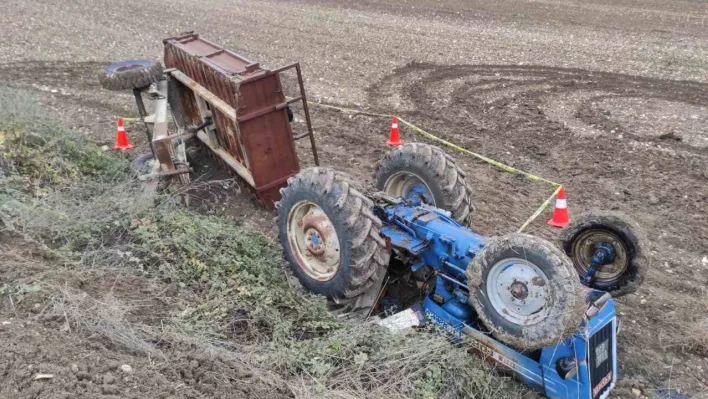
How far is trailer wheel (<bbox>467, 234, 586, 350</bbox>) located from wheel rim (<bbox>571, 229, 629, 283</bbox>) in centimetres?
125

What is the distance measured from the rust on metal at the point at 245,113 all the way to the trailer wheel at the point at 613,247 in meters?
3.04

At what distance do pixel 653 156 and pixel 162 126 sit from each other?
684 centimetres

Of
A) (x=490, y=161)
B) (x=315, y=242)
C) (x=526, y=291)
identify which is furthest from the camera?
(x=490, y=161)

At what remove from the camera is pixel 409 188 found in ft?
18.8

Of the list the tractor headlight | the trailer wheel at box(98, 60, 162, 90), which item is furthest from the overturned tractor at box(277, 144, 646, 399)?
the trailer wheel at box(98, 60, 162, 90)

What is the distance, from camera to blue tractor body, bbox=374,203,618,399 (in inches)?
155

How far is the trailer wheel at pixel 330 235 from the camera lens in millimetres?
4543

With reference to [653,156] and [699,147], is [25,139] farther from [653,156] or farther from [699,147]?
[699,147]

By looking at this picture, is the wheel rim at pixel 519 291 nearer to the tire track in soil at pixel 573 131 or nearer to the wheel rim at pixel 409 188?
the wheel rim at pixel 409 188

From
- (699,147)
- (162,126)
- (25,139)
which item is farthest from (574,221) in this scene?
(25,139)

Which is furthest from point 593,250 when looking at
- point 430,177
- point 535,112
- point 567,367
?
point 535,112

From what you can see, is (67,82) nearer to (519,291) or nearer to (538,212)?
(538,212)

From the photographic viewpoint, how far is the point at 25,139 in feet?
22.6

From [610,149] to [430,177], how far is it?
471 cm
